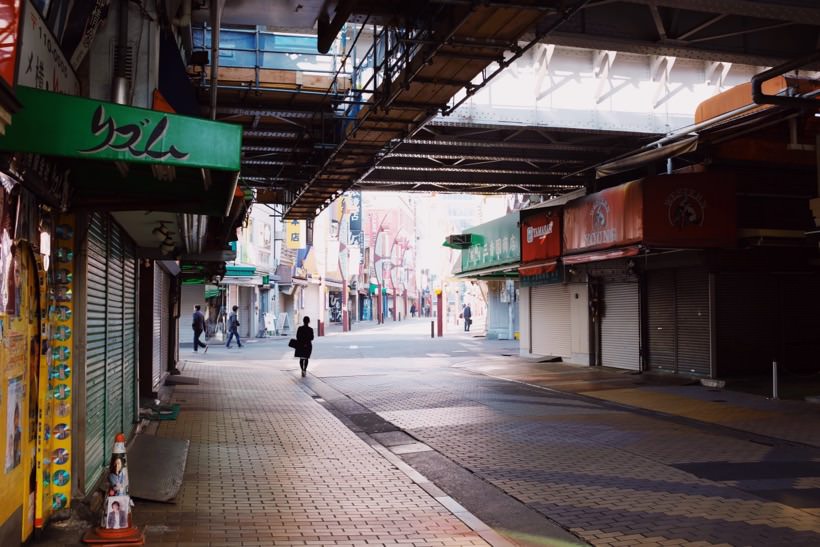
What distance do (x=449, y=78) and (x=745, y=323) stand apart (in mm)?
10582

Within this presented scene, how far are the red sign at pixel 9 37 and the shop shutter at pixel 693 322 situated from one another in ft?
52.5

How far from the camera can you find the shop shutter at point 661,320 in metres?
18.4

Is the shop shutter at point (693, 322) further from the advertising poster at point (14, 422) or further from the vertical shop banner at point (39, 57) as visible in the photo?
the advertising poster at point (14, 422)

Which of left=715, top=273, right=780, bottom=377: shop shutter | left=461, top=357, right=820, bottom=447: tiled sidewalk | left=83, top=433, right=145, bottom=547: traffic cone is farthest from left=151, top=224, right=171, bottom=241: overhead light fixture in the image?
left=715, top=273, right=780, bottom=377: shop shutter

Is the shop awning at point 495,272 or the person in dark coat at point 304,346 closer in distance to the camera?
the person in dark coat at point 304,346

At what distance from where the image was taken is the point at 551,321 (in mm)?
24453

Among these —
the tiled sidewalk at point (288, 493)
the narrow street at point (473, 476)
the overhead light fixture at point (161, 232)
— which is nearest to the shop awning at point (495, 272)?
the narrow street at point (473, 476)

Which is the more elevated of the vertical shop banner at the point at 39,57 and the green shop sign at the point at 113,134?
the vertical shop banner at the point at 39,57

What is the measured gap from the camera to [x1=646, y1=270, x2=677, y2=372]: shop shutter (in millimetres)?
18438

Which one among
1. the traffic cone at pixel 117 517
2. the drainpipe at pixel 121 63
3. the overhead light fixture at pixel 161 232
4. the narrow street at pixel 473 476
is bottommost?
the narrow street at pixel 473 476

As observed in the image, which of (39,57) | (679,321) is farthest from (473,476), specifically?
(679,321)

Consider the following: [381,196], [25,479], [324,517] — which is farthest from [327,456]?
[381,196]

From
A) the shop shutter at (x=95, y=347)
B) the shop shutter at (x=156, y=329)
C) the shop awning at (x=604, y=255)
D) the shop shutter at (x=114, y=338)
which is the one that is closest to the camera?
the shop shutter at (x=95, y=347)

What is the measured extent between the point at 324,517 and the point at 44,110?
4.15m
